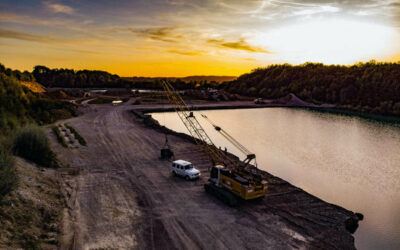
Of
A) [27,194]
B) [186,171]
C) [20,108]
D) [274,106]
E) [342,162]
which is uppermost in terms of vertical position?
[274,106]

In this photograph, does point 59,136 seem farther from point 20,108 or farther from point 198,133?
point 198,133

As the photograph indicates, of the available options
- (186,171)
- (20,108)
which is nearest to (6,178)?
(186,171)

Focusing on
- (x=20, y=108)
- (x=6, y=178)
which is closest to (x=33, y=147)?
(x=6, y=178)

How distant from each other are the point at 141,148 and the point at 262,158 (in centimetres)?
2080

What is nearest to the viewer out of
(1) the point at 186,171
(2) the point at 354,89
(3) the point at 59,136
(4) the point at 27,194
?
(4) the point at 27,194

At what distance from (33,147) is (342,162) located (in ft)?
152

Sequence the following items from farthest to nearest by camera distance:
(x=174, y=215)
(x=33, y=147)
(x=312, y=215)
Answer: (x=33, y=147) < (x=312, y=215) < (x=174, y=215)

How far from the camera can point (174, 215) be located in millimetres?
22859

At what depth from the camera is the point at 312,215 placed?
78.1ft

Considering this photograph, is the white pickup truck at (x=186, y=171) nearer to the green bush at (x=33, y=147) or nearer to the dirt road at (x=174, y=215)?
the dirt road at (x=174, y=215)

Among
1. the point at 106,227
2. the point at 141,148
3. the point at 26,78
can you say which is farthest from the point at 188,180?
the point at 26,78

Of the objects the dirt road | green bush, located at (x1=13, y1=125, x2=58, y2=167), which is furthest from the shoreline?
the dirt road

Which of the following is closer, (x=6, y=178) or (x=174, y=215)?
(x=6, y=178)

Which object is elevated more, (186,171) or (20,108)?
(20,108)
